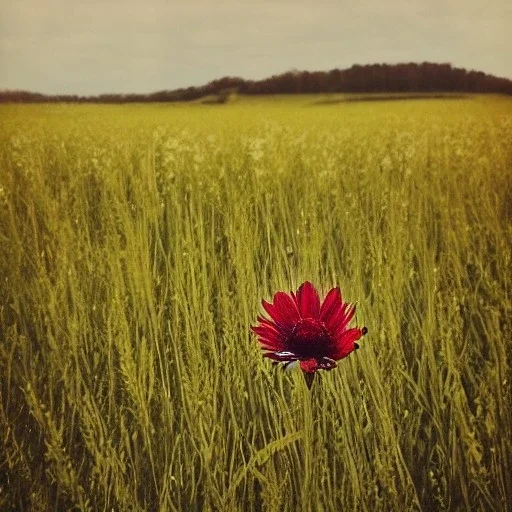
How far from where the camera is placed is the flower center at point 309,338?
0.87m

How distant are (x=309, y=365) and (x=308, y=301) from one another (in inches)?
4.0

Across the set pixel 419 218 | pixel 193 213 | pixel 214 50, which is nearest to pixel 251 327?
pixel 193 213

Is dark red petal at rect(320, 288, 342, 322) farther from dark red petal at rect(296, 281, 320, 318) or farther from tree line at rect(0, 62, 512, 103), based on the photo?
tree line at rect(0, 62, 512, 103)

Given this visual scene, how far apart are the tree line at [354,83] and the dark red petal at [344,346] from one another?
0.39 meters

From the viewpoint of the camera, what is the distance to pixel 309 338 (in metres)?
0.87

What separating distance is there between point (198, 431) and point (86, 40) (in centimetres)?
64

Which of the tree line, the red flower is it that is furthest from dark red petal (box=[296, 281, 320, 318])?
the tree line

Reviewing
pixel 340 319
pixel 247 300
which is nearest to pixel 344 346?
pixel 340 319

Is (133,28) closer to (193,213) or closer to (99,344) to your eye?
(193,213)

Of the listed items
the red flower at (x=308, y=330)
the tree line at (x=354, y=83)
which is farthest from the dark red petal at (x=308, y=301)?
the tree line at (x=354, y=83)

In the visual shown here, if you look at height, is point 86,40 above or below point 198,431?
above

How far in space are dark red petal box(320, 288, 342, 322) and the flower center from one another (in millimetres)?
15

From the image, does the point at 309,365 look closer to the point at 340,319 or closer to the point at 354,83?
the point at 340,319

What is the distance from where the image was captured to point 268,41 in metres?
0.95
